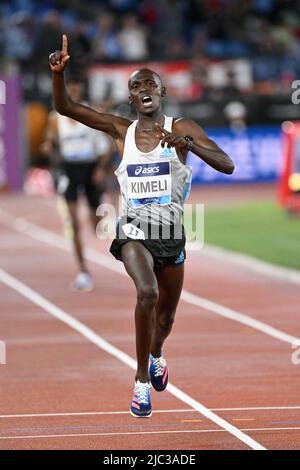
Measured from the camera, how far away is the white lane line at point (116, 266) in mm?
11789

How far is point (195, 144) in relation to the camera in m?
8.04

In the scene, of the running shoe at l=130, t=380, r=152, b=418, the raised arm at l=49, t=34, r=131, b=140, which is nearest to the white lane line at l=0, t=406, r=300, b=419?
the running shoe at l=130, t=380, r=152, b=418

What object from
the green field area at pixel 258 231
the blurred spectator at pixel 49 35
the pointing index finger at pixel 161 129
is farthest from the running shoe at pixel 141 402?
the blurred spectator at pixel 49 35

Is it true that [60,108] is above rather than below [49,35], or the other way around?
above

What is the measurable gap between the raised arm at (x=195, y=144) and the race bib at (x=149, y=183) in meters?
0.18

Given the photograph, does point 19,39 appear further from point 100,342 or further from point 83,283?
point 100,342

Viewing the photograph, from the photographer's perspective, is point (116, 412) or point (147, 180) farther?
point (116, 412)

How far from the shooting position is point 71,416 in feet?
27.0

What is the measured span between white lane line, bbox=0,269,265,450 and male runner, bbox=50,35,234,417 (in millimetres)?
483

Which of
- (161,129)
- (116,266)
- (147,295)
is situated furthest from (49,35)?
(147,295)

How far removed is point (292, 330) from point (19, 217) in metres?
12.3

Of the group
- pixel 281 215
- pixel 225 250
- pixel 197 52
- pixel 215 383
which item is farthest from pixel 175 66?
pixel 215 383

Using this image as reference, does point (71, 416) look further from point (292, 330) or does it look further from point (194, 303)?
point (194, 303)

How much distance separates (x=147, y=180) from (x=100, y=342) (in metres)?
3.33
